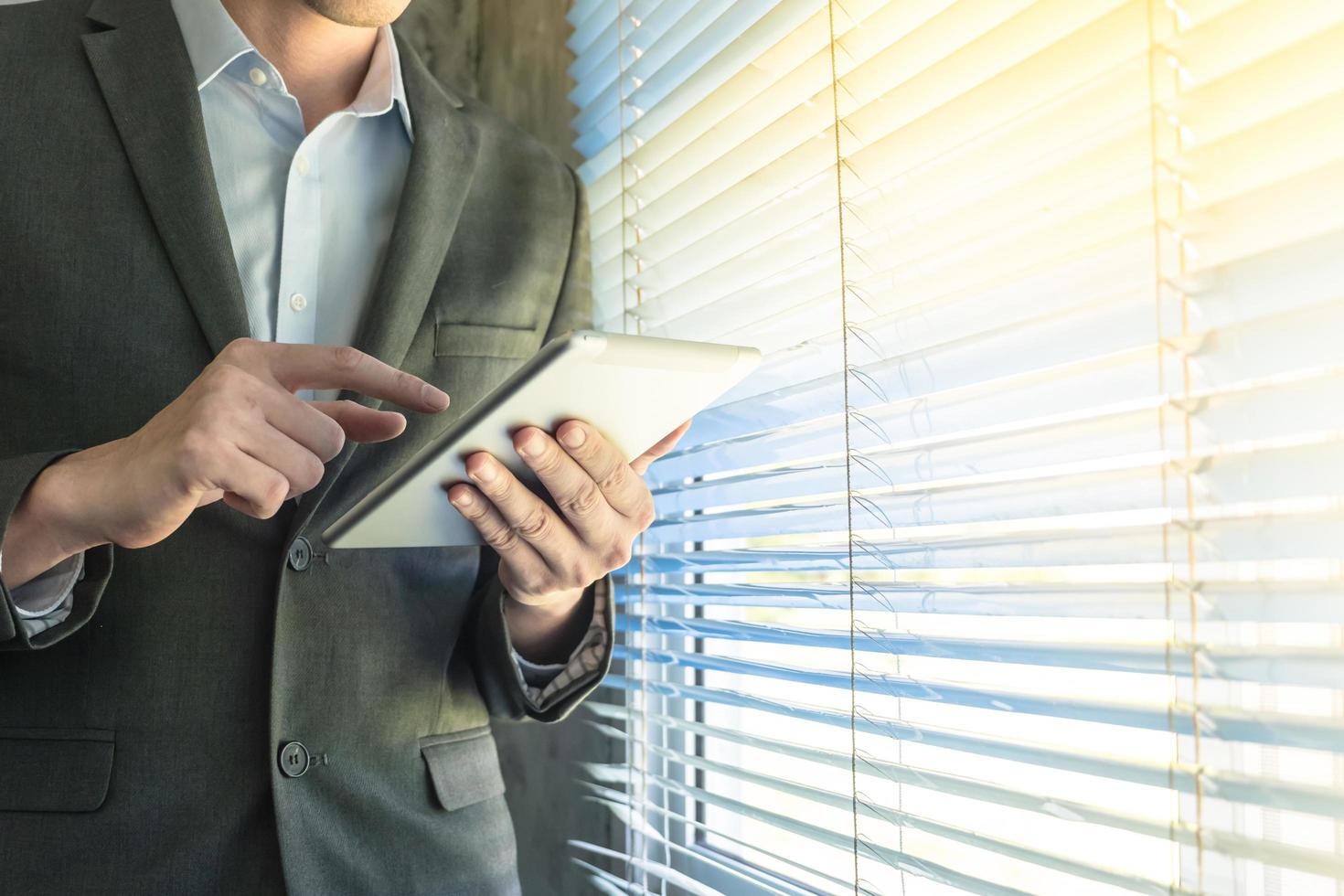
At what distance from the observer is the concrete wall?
63.0 inches

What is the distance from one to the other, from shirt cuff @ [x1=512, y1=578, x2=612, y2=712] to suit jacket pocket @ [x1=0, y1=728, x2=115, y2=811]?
43 cm

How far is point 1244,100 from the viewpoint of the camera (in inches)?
25.7

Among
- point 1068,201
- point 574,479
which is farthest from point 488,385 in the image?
point 1068,201

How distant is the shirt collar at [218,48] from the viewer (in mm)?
1123

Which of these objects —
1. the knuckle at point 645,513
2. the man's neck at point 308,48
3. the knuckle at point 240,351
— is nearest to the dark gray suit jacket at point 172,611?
the man's neck at point 308,48

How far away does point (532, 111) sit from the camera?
181 cm

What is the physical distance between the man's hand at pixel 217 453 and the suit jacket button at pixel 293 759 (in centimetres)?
28

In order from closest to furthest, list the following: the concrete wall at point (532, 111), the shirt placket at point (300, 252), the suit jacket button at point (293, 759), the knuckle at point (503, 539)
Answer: the knuckle at point (503, 539)
the suit jacket button at point (293, 759)
the shirt placket at point (300, 252)
the concrete wall at point (532, 111)

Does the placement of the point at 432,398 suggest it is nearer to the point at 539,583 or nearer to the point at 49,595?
the point at 539,583

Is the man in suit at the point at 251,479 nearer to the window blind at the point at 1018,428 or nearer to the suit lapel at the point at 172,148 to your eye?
the suit lapel at the point at 172,148

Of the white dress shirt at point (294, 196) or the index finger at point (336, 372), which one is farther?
the white dress shirt at point (294, 196)

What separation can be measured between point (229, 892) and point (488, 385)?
601 mm

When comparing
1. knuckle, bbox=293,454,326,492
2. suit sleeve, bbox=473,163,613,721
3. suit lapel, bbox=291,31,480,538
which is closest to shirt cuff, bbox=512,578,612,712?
suit sleeve, bbox=473,163,613,721

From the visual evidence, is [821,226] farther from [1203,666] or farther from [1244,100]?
[1203,666]
